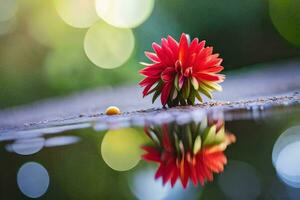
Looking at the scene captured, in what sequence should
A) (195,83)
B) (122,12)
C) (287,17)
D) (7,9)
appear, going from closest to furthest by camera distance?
(195,83)
(7,9)
(122,12)
(287,17)

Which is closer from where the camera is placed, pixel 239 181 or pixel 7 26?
pixel 239 181

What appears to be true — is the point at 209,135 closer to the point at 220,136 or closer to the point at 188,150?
the point at 220,136

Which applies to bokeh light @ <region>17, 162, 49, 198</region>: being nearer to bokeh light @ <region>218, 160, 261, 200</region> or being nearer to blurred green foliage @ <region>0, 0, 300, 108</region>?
bokeh light @ <region>218, 160, 261, 200</region>

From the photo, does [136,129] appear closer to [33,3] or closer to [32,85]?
[32,85]

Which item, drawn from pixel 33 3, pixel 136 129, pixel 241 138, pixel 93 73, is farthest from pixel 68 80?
pixel 241 138

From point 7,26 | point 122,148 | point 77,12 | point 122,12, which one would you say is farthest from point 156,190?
point 122,12

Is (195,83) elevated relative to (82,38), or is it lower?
lower

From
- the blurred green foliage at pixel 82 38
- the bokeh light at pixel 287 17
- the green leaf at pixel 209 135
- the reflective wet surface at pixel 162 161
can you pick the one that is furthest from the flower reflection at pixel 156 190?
the bokeh light at pixel 287 17
